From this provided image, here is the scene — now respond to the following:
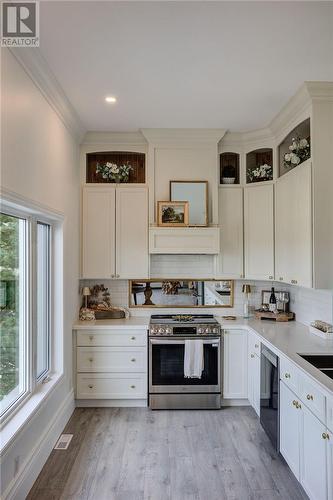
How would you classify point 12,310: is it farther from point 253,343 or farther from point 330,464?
point 253,343

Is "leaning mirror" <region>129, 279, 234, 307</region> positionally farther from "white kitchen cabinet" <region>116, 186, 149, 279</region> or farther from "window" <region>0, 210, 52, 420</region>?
"window" <region>0, 210, 52, 420</region>

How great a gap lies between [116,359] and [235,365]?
1.30 metres

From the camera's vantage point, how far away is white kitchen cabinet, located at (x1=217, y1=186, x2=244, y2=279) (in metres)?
4.09

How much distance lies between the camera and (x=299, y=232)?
126 inches

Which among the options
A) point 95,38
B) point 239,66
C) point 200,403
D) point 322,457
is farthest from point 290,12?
point 200,403

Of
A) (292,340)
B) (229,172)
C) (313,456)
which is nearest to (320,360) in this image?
(292,340)

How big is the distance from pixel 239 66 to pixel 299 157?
1142 millimetres

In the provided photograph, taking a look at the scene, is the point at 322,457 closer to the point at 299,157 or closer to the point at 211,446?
the point at 211,446

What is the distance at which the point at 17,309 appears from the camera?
2.54 metres

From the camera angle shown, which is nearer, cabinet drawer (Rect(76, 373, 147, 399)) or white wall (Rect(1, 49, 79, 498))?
white wall (Rect(1, 49, 79, 498))

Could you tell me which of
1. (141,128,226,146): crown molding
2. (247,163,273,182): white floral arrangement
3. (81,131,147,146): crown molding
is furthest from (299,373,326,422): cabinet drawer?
(81,131,147,146): crown molding

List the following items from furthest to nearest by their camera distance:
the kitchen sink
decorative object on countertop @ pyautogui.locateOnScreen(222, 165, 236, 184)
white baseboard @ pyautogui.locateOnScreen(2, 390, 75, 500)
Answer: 1. decorative object on countertop @ pyautogui.locateOnScreen(222, 165, 236, 184)
2. the kitchen sink
3. white baseboard @ pyautogui.locateOnScreen(2, 390, 75, 500)

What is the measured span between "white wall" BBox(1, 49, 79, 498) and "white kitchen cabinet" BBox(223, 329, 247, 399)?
1.67m

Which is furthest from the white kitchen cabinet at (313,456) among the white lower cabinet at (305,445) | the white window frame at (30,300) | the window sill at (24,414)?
the white window frame at (30,300)
